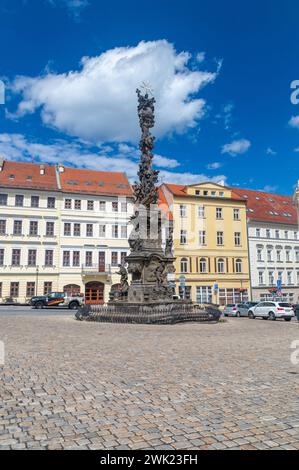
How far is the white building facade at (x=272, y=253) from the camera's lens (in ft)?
169

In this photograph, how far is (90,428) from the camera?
14.5 ft

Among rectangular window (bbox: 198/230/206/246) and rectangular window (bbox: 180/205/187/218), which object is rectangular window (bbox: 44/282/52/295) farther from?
rectangular window (bbox: 198/230/206/246)

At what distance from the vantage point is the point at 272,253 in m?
53.3

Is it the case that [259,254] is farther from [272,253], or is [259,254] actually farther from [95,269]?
[95,269]

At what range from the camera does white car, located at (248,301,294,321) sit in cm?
2757

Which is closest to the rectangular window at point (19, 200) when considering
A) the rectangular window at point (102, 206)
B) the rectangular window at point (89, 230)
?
the rectangular window at point (89, 230)

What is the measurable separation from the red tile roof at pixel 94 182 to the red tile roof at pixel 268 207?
59.7 ft

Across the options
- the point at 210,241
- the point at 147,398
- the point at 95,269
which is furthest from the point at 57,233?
the point at 147,398

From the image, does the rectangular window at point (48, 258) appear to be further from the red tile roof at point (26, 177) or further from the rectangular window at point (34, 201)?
the red tile roof at point (26, 177)

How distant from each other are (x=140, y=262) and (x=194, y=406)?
51.9 ft
